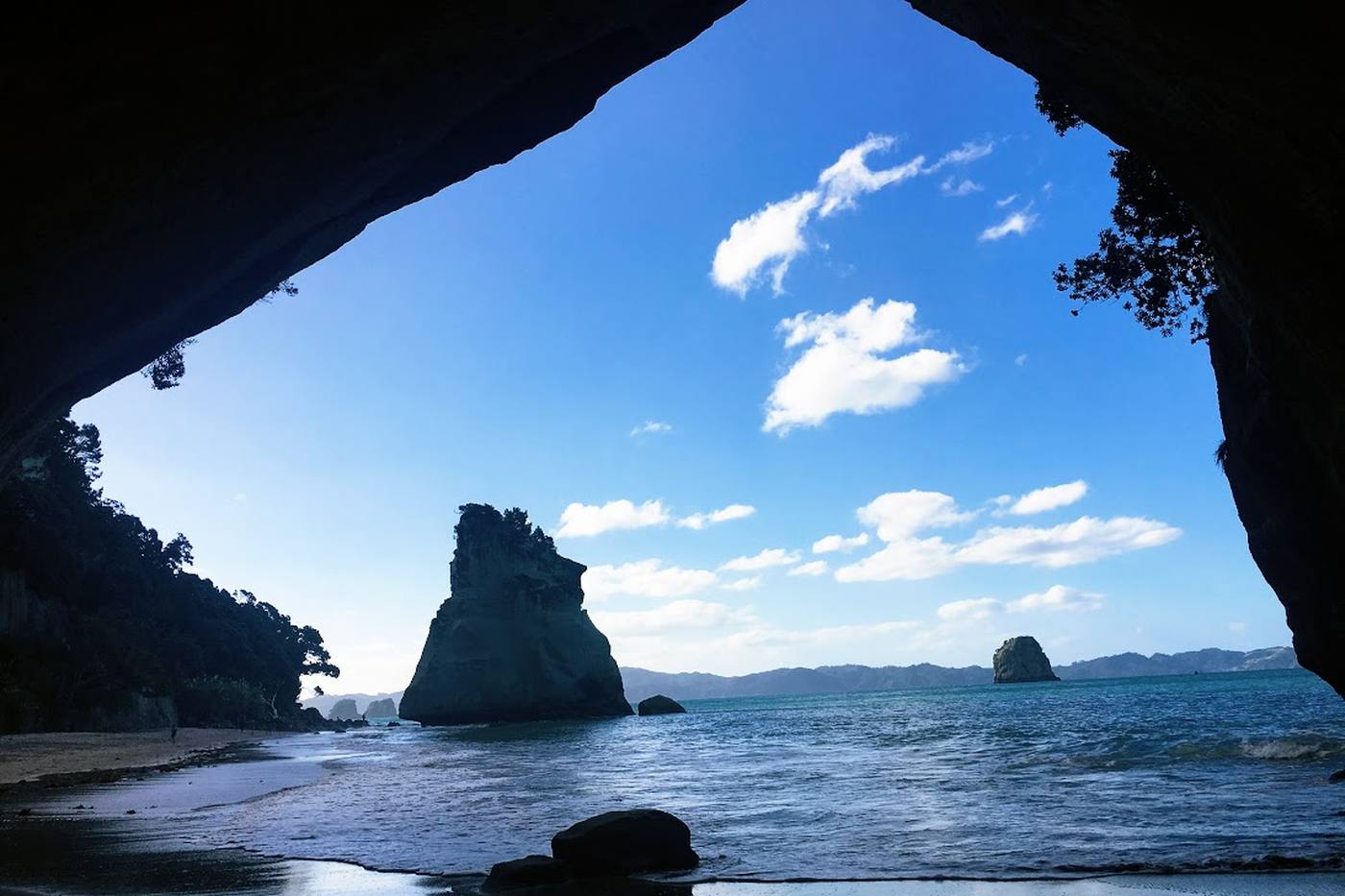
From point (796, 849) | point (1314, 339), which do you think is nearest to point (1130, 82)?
point (1314, 339)

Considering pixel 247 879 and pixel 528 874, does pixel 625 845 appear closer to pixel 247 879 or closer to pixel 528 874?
pixel 528 874

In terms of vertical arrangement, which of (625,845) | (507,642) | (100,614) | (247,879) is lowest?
(247,879)

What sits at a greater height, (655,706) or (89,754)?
(89,754)

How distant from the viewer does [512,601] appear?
82812 mm

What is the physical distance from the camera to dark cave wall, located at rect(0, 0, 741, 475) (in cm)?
574

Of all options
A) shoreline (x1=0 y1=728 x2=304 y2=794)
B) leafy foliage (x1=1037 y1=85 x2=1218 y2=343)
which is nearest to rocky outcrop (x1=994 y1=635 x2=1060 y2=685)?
shoreline (x1=0 y1=728 x2=304 y2=794)

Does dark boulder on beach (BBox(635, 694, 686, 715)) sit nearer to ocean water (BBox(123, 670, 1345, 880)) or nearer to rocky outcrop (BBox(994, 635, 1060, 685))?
ocean water (BBox(123, 670, 1345, 880))

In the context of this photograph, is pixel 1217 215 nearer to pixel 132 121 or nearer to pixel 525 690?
pixel 132 121

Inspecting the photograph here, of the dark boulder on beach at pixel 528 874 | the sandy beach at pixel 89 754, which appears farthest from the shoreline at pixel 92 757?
the dark boulder on beach at pixel 528 874

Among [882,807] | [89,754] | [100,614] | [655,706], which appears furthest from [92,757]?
[655,706]

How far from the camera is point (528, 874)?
8562mm

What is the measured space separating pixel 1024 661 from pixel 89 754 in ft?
528

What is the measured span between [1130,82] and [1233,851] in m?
8.28

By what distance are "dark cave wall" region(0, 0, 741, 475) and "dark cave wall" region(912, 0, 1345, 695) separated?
14.8 feet
